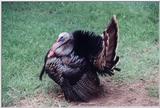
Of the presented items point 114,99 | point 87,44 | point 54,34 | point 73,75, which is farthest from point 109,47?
point 54,34

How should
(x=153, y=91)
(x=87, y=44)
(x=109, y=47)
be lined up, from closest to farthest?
(x=109, y=47)
(x=87, y=44)
(x=153, y=91)

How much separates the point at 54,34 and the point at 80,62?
139 centimetres

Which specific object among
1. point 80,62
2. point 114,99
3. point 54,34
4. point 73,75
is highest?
point 54,34

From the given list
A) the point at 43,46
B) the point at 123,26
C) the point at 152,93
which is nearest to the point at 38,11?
the point at 43,46

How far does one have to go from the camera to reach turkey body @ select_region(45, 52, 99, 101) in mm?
4484

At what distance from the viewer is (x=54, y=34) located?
19.1ft

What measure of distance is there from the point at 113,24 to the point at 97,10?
1.76 meters

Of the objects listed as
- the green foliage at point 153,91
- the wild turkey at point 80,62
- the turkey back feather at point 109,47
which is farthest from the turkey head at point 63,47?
the green foliage at point 153,91

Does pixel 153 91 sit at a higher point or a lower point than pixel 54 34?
lower

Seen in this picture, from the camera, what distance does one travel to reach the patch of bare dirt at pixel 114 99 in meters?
4.59

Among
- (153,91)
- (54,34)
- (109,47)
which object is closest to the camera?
(109,47)

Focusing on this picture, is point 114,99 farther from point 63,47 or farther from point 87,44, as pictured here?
point 63,47

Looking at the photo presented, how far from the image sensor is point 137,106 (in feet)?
15.1

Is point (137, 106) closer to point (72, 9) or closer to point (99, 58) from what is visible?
point (99, 58)
